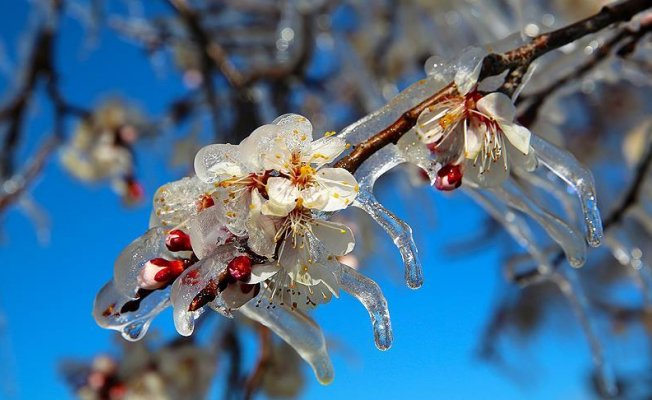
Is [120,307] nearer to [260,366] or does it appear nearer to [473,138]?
[473,138]

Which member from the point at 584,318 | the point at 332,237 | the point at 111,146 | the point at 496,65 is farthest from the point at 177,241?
the point at 111,146

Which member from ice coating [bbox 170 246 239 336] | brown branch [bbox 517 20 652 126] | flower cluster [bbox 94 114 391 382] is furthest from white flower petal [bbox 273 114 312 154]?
brown branch [bbox 517 20 652 126]

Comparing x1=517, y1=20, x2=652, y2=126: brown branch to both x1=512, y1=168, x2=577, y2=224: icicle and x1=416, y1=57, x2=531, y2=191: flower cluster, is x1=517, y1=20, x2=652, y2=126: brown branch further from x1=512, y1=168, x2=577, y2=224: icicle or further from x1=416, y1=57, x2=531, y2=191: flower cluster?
x1=416, y1=57, x2=531, y2=191: flower cluster

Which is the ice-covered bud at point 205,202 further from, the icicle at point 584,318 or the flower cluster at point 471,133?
the icicle at point 584,318

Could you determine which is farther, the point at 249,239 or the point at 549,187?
the point at 549,187

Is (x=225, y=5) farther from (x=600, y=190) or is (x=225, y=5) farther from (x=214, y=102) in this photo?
(x=600, y=190)

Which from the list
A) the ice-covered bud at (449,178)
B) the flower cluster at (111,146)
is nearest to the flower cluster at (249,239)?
the ice-covered bud at (449,178)
